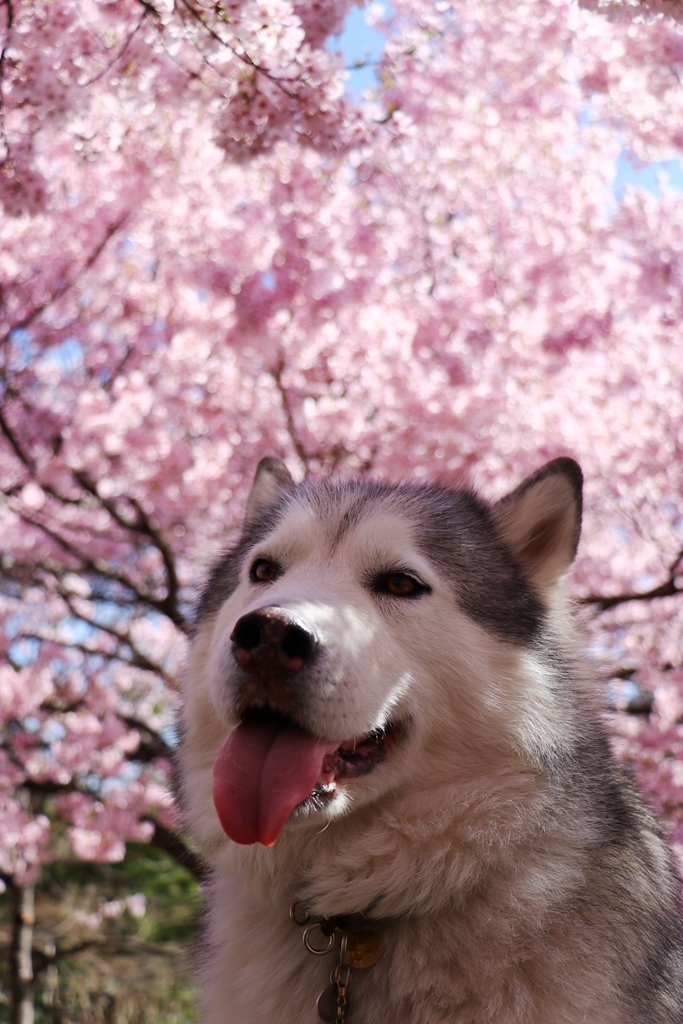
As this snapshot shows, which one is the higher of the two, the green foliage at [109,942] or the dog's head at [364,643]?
the dog's head at [364,643]

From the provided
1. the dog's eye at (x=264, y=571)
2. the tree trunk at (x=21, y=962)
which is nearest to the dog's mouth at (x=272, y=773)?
the dog's eye at (x=264, y=571)

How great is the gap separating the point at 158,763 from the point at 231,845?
5.95 meters

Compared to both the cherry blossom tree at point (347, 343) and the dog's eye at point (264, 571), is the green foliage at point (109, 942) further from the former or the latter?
the dog's eye at point (264, 571)

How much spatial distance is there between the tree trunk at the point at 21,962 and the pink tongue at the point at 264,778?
330 inches

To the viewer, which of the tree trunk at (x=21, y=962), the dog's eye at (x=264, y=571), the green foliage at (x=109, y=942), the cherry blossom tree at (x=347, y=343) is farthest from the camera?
the green foliage at (x=109, y=942)

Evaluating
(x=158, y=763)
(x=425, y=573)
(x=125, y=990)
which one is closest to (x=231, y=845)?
(x=425, y=573)

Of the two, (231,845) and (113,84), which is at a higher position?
(113,84)

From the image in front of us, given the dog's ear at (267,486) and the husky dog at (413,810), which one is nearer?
the husky dog at (413,810)

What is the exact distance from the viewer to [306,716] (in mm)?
2021

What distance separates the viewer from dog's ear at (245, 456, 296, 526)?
127 inches

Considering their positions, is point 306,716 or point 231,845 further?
point 231,845

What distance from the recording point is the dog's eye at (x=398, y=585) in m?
2.39

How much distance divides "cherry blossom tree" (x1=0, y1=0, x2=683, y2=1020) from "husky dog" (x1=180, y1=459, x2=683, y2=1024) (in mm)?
3310

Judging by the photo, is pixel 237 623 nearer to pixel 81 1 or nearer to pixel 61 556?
pixel 81 1
